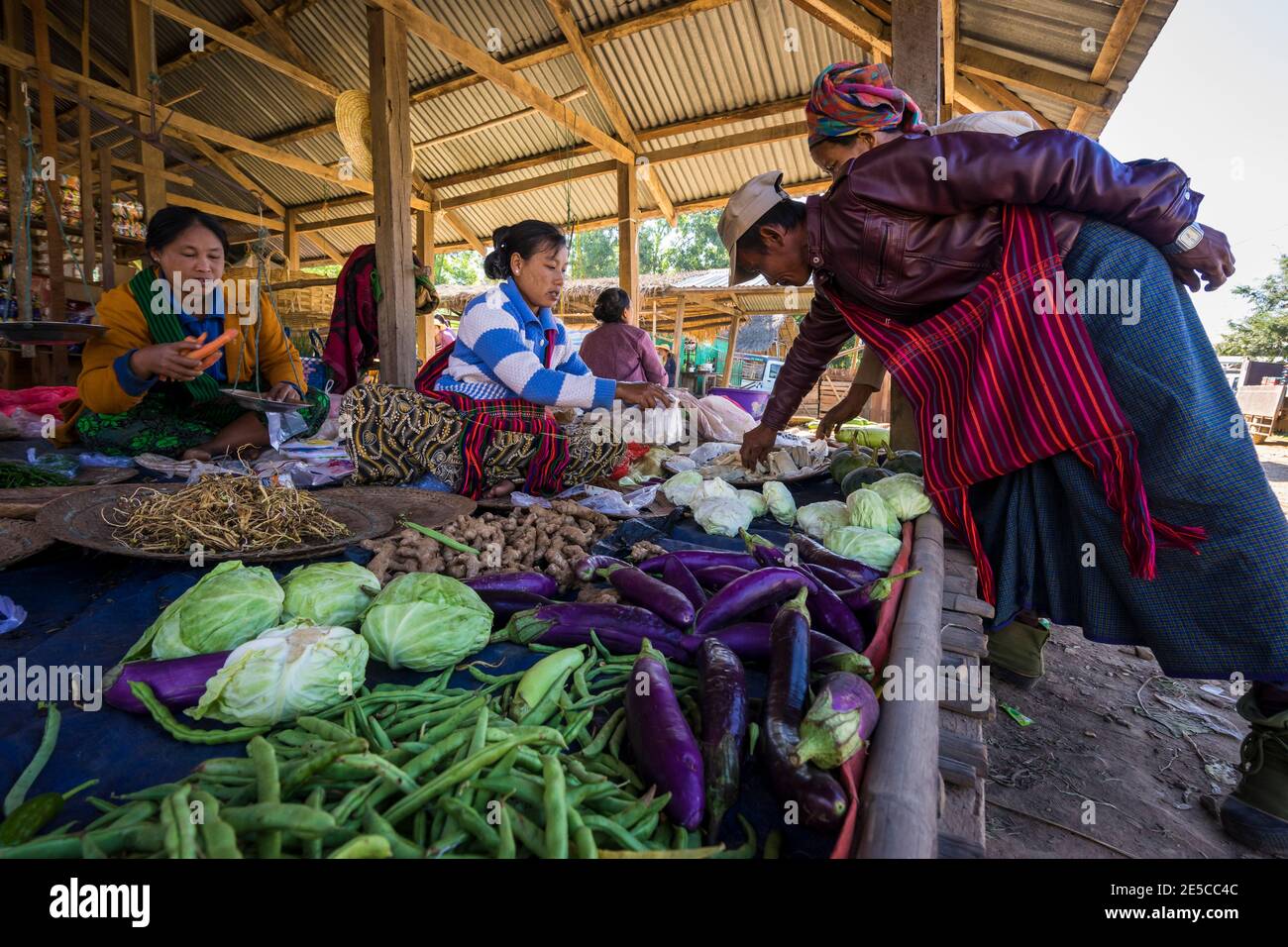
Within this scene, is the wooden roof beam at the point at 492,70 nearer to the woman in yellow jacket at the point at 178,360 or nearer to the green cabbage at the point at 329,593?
the woman in yellow jacket at the point at 178,360

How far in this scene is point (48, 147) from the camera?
6.84m

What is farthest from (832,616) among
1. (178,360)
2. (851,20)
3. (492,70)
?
(492,70)

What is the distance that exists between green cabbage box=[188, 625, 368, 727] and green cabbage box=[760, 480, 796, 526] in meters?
2.13

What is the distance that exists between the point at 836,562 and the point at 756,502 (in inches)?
32.9

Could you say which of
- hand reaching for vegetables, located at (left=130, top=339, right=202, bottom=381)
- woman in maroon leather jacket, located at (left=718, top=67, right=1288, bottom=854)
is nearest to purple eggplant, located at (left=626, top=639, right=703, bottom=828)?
woman in maroon leather jacket, located at (left=718, top=67, right=1288, bottom=854)

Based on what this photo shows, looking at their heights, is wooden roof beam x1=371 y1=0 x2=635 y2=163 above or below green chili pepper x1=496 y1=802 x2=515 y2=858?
above

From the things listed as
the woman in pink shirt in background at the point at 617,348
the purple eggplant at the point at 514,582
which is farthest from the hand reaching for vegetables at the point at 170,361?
the woman in pink shirt in background at the point at 617,348

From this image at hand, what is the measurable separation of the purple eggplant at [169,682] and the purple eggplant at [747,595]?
1041mm

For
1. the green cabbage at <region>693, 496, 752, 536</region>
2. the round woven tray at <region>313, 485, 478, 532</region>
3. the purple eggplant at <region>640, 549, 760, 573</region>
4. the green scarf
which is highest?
the green scarf

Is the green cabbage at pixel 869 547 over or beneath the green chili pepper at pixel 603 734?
over

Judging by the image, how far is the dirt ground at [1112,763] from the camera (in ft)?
7.47

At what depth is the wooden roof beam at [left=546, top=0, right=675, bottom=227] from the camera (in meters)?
6.40

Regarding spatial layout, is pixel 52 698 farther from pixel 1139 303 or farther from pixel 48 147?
pixel 48 147

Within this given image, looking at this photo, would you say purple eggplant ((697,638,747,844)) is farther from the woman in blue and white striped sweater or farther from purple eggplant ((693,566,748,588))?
the woman in blue and white striped sweater
